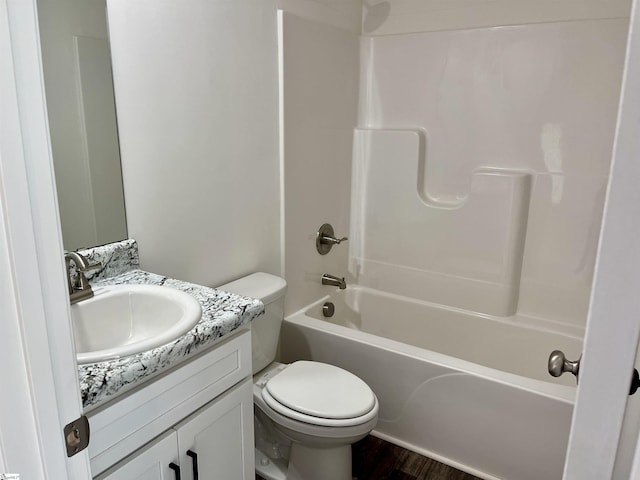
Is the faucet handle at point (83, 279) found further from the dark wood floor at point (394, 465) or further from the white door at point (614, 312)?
the dark wood floor at point (394, 465)

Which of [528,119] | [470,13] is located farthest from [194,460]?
[470,13]

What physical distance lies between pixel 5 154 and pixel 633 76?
711 millimetres

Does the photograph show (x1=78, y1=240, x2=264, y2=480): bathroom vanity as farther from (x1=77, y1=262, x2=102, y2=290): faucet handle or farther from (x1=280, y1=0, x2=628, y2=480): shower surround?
(x1=280, y1=0, x2=628, y2=480): shower surround

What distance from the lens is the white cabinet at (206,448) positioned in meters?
1.12

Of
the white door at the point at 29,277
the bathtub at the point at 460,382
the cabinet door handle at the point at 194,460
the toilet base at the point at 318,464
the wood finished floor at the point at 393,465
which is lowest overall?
the wood finished floor at the point at 393,465

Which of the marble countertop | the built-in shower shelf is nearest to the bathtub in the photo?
the built-in shower shelf

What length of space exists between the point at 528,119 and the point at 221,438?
1.88 m

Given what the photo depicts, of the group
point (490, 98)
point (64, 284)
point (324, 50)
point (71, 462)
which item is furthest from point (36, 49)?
point (490, 98)

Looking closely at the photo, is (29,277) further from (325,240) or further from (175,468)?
(325,240)

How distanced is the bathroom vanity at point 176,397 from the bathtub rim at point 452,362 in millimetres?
739

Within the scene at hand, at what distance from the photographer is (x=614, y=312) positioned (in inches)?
24.5

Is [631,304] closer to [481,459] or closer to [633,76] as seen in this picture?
[633,76]

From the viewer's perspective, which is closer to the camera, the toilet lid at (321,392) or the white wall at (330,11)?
the toilet lid at (321,392)

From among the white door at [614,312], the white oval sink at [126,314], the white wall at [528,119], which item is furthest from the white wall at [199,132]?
the white door at [614,312]
